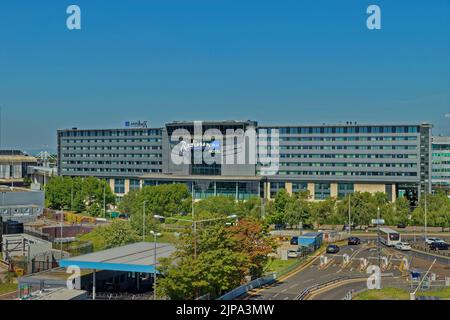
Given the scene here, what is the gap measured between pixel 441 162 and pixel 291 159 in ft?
73.0

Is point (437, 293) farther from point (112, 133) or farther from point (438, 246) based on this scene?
point (112, 133)

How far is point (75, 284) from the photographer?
65.3 feet

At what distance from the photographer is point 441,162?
66188 millimetres

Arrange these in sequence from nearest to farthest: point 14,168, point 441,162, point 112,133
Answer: point 112,133 < point 441,162 < point 14,168

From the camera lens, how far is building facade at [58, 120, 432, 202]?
52.5 meters

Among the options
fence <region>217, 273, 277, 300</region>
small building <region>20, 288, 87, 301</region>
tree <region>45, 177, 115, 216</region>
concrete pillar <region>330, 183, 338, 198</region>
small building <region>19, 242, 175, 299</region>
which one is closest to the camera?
small building <region>20, 288, 87, 301</region>

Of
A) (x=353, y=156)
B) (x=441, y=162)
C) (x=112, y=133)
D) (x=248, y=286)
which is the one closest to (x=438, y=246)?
(x=248, y=286)

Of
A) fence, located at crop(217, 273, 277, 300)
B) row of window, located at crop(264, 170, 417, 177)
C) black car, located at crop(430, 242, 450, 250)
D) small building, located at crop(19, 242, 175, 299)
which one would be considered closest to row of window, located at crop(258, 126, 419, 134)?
row of window, located at crop(264, 170, 417, 177)

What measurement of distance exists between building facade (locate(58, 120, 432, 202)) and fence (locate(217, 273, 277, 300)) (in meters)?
34.5

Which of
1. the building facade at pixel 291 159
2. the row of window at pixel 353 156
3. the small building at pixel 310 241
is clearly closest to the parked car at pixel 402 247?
the small building at pixel 310 241

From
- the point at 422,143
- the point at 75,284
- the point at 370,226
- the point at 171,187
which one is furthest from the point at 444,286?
the point at 422,143

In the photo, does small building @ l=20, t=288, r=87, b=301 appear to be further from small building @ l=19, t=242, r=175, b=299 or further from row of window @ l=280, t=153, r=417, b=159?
row of window @ l=280, t=153, r=417, b=159

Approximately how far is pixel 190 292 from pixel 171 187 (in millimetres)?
31900
